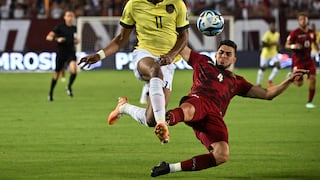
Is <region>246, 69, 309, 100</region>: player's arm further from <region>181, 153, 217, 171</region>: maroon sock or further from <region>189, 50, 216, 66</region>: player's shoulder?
<region>181, 153, 217, 171</region>: maroon sock

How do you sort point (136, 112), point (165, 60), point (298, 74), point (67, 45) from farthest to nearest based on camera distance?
point (67, 45) → point (136, 112) → point (165, 60) → point (298, 74)

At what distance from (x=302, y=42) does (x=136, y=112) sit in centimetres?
1058

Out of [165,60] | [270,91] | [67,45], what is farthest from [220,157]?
[67,45]

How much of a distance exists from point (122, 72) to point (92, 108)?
48.4ft

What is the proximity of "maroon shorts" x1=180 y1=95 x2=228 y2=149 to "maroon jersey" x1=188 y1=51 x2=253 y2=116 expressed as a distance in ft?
0.40

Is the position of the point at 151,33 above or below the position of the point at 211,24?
below

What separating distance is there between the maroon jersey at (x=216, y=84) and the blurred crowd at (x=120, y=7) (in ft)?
87.9

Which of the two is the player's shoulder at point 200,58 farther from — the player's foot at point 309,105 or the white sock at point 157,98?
the player's foot at point 309,105

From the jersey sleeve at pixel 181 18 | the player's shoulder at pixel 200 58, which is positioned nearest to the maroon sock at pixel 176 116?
the player's shoulder at pixel 200 58

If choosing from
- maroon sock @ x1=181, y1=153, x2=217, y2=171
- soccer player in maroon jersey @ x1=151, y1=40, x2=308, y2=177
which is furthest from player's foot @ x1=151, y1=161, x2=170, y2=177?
maroon sock @ x1=181, y1=153, x2=217, y2=171

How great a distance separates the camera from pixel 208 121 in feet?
32.9

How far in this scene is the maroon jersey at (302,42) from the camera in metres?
20.9

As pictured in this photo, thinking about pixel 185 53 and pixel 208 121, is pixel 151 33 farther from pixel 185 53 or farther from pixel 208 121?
pixel 208 121

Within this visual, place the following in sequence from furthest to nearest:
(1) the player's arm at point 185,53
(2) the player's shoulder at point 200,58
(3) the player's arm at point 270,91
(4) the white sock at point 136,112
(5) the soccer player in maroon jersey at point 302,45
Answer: (5) the soccer player in maroon jersey at point 302,45, (4) the white sock at point 136,112, (1) the player's arm at point 185,53, (2) the player's shoulder at point 200,58, (3) the player's arm at point 270,91
